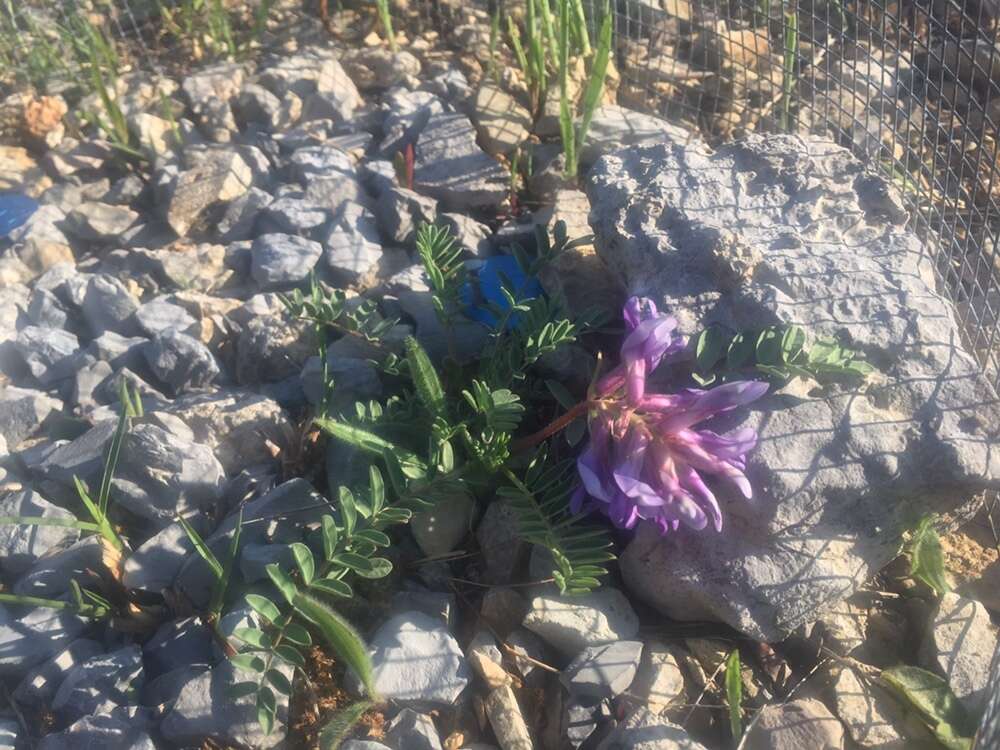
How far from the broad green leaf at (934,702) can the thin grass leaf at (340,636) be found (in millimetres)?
1055

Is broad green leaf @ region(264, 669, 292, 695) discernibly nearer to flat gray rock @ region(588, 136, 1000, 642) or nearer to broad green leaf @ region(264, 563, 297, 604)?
broad green leaf @ region(264, 563, 297, 604)

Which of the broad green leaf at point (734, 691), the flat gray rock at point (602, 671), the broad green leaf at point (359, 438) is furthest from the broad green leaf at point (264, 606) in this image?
the broad green leaf at point (734, 691)

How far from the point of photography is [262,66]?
364 centimetres

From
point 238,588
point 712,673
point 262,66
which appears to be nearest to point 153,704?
point 238,588

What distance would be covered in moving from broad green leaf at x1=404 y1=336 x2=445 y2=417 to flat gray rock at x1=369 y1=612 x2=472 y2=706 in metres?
0.43

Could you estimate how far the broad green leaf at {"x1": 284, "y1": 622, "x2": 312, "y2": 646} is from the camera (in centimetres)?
192

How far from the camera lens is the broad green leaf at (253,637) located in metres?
1.86

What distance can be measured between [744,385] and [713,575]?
15.9 inches

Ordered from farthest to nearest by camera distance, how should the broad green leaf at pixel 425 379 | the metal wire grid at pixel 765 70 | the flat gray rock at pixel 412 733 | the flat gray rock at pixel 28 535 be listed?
the metal wire grid at pixel 765 70
the flat gray rock at pixel 28 535
the broad green leaf at pixel 425 379
the flat gray rock at pixel 412 733

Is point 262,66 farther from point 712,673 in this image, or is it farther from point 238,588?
point 712,673

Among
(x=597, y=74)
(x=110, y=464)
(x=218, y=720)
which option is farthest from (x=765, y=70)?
(x=218, y=720)

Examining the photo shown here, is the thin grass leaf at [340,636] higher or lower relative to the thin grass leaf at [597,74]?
→ lower

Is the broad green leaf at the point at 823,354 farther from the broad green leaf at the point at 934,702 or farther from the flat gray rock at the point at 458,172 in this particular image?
the flat gray rock at the point at 458,172

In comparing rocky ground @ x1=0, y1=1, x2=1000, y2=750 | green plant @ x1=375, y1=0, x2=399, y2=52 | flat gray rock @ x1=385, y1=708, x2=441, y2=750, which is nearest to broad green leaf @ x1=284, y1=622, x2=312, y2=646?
rocky ground @ x1=0, y1=1, x2=1000, y2=750
